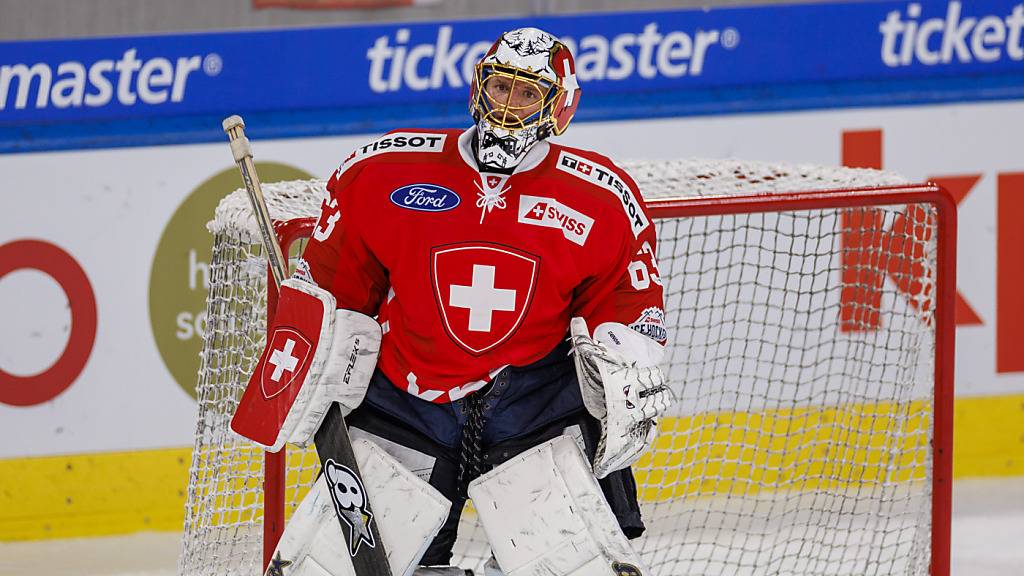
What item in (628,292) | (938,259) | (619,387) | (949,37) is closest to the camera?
(619,387)

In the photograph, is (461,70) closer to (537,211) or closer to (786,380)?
(786,380)

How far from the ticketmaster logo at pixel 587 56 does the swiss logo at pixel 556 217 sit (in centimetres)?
177

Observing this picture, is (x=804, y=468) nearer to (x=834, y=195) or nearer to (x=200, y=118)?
(x=834, y=195)

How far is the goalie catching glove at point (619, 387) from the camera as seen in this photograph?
2195 mm

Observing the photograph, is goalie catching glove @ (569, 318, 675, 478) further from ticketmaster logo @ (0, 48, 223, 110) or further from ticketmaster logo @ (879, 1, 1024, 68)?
ticketmaster logo @ (879, 1, 1024, 68)

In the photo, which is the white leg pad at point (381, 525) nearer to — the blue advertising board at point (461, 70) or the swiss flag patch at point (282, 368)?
the swiss flag patch at point (282, 368)

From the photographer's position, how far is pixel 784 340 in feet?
13.3

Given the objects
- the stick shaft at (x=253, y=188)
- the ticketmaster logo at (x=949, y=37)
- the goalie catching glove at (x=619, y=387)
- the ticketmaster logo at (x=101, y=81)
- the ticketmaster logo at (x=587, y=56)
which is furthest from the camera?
the ticketmaster logo at (x=949, y=37)

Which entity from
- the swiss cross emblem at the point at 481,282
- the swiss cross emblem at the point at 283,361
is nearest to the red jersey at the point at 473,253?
the swiss cross emblem at the point at 481,282

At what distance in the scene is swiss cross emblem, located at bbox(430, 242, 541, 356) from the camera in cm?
221

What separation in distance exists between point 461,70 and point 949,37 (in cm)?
145

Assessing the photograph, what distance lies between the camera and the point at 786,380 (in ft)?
13.2

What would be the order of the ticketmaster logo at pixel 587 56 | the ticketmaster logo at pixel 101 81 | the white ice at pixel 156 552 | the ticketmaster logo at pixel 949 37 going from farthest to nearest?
the ticketmaster logo at pixel 949 37
the ticketmaster logo at pixel 587 56
the ticketmaster logo at pixel 101 81
the white ice at pixel 156 552

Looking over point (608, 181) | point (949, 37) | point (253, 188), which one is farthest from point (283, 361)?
point (949, 37)
